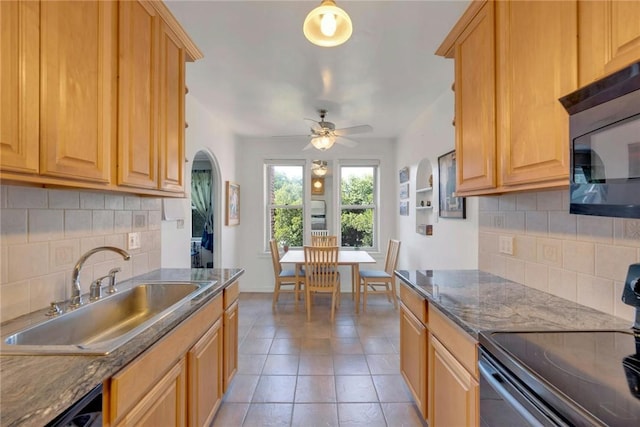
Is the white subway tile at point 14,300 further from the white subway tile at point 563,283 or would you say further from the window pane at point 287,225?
the window pane at point 287,225

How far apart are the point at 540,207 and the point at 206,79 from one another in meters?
2.86

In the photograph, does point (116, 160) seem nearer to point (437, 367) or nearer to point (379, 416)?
point (437, 367)

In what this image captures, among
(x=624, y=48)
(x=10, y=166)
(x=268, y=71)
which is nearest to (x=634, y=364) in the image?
(x=624, y=48)

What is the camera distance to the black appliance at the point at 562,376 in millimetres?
676

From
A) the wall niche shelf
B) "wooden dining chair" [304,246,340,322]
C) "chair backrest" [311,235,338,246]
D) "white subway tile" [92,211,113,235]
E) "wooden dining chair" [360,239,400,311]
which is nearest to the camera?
"white subway tile" [92,211,113,235]

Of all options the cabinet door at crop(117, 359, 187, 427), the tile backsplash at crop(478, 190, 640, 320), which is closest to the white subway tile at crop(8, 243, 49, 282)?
the cabinet door at crop(117, 359, 187, 427)

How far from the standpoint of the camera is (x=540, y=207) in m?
1.62

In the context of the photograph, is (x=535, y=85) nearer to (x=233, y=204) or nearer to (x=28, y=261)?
(x=28, y=261)

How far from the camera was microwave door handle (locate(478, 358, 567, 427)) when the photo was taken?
0.73 meters

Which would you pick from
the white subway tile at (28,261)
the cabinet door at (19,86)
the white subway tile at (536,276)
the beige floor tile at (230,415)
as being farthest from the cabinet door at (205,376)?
the white subway tile at (536,276)

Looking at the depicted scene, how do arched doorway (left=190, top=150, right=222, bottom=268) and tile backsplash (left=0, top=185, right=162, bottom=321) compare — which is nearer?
tile backsplash (left=0, top=185, right=162, bottom=321)

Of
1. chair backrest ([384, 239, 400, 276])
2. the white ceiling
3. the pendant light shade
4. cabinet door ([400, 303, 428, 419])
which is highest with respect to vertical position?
the white ceiling

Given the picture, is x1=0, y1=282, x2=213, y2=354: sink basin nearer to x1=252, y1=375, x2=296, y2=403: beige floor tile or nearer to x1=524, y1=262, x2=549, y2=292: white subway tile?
x1=252, y1=375, x2=296, y2=403: beige floor tile

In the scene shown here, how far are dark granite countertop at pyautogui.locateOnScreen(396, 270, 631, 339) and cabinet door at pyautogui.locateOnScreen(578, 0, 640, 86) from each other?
35.7 inches
